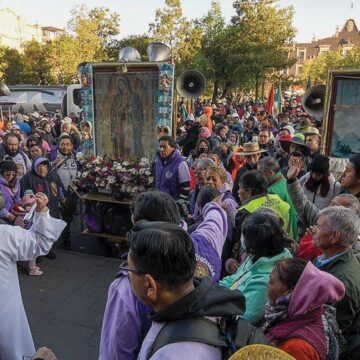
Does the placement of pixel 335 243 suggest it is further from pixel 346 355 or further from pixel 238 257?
pixel 238 257

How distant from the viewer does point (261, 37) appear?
26062 millimetres

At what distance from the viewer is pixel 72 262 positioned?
5973 millimetres

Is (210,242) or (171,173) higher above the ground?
(210,242)

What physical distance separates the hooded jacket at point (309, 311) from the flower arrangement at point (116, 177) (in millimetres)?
4144

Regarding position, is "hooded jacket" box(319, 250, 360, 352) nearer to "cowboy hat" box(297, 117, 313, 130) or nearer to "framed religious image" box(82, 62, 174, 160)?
"framed religious image" box(82, 62, 174, 160)

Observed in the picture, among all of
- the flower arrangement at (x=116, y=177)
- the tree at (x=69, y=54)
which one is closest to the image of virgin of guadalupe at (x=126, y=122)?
the flower arrangement at (x=116, y=177)

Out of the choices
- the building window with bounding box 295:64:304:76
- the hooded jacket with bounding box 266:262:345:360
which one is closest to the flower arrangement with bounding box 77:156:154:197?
the hooded jacket with bounding box 266:262:345:360

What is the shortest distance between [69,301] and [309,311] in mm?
3733

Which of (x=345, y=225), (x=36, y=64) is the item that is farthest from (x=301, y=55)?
(x=345, y=225)

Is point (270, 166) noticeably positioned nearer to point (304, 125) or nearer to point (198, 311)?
point (198, 311)

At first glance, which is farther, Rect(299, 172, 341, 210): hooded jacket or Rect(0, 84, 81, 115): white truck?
Rect(0, 84, 81, 115): white truck

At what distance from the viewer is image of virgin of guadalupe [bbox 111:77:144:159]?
23.0 ft

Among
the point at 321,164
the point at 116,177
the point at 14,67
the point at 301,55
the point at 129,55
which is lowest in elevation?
the point at 116,177

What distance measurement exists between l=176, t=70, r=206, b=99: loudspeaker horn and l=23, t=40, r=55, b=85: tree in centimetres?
3581
